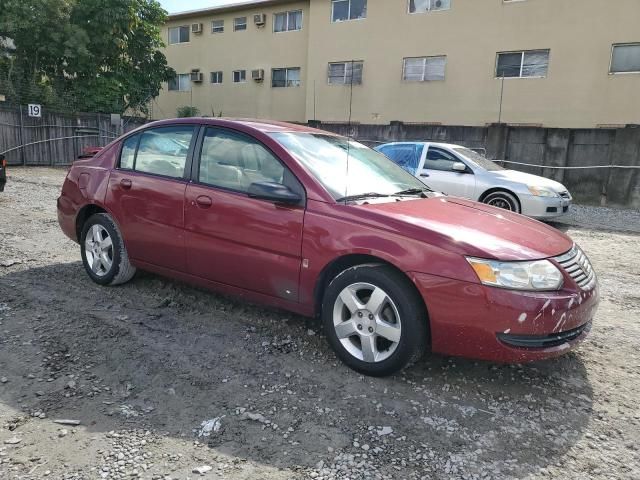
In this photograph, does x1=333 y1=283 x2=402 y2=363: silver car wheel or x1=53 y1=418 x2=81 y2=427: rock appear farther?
x1=333 y1=283 x2=402 y2=363: silver car wheel

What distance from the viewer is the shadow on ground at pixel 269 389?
2562mm

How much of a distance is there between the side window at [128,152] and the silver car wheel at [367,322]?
2.44 meters

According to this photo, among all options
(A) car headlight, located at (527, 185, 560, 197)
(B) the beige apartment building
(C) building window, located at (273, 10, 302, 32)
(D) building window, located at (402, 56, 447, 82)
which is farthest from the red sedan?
(C) building window, located at (273, 10, 302, 32)

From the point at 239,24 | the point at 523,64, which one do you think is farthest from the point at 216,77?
the point at 523,64

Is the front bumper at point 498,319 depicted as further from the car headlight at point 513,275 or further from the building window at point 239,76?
the building window at point 239,76

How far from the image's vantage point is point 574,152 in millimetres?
12555

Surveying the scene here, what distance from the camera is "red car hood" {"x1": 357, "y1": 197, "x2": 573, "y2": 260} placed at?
290 cm


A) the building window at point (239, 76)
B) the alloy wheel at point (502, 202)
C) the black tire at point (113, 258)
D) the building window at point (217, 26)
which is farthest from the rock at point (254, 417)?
the building window at point (217, 26)

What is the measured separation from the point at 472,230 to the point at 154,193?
2518 millimetres

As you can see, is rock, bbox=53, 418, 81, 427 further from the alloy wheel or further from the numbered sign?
the numbered sign

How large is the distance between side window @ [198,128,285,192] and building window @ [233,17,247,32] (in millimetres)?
22284

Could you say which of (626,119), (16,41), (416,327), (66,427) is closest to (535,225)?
(416,327)

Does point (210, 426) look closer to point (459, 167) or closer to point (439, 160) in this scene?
point (459, 167)

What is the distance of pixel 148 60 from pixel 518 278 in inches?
967
